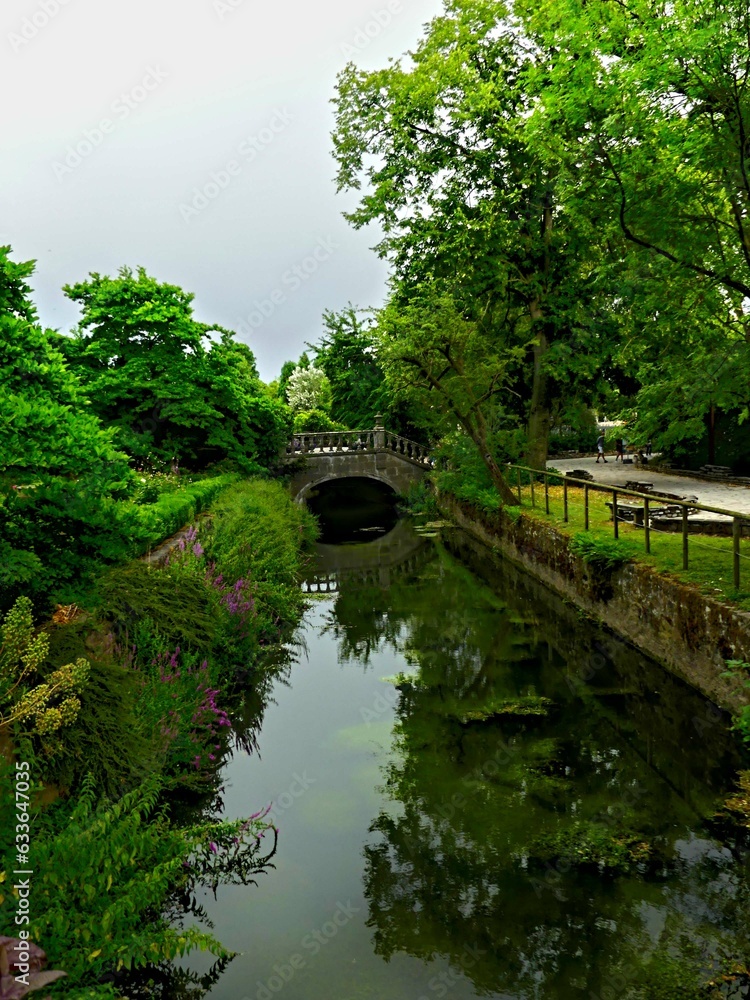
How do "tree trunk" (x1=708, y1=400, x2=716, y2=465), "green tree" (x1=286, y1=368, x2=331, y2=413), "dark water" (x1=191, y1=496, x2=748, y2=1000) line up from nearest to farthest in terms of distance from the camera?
"dark water" (x1=191, y1=496, x2=748, y2=1000)
"tree trunk" (x1=708, y1=400, x2=716, y2=465)
"green tree" (x1=286, y1=368, x2=331, y2=413)

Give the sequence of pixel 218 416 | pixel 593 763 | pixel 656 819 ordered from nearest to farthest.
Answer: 1. pixel 656 819
2. pixel 593 763
3. pixel 218 416

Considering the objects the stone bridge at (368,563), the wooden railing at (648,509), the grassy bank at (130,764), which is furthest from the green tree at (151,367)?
the grassy bank at (130,764)

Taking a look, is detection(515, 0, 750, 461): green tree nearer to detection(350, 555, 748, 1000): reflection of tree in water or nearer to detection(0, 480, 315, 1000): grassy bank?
detection(350, 555, 748, 1000): reflection of tree in water

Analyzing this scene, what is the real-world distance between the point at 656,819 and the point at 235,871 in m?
4.41

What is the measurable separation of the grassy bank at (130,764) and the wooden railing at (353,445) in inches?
945

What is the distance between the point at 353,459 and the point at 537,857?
103 ft

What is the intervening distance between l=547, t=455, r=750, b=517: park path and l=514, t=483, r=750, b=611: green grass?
2554 millimetres

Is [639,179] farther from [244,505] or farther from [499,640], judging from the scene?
[244,505]

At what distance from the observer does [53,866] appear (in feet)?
15.6

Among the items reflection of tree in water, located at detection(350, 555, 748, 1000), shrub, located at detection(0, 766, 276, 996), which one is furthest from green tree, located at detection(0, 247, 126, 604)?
reflection of tree in water, located at detection(350, 555, 748, 1000)

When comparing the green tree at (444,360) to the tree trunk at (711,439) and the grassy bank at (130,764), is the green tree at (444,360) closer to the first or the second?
the grassy bank at (130,764)

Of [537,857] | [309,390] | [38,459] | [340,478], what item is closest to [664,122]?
[38,459]

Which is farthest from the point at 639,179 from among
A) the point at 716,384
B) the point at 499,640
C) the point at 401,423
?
the point at 401,423

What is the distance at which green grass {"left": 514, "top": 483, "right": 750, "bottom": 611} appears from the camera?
1062cm
